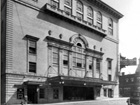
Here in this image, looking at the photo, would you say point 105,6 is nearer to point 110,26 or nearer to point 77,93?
point 110,26

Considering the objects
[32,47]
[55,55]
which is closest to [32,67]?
[32,47]

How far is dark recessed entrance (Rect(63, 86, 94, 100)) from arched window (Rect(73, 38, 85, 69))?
12.7 feet

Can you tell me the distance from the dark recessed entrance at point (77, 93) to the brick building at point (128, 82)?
35.4 m

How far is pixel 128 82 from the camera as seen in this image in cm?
6806

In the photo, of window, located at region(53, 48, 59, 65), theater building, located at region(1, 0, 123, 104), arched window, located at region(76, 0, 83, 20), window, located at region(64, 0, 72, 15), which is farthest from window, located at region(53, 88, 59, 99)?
arched window, located at region(76, 0, 83, 20)

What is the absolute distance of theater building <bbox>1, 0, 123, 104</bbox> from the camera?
23.4 m

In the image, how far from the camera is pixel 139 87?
6259cm

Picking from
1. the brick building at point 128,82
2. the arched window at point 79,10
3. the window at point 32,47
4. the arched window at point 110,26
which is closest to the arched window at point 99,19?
the arched window at point 110,26

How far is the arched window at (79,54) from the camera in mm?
31081

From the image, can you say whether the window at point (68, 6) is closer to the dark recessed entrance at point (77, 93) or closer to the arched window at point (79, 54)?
the arched window at point (79, 54)

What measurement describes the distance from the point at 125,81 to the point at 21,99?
177ft

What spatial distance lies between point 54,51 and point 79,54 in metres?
5.52

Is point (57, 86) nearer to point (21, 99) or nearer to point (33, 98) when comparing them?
point (33, 98)

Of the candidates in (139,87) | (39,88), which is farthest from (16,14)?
(139,87)
